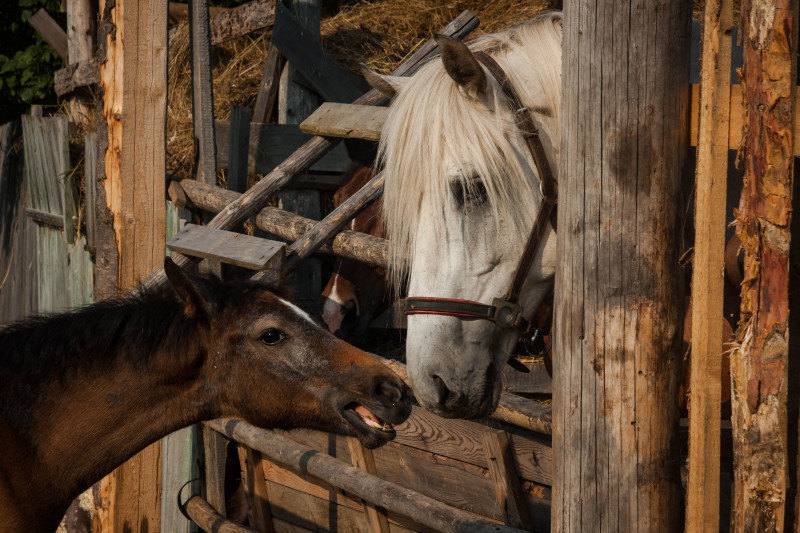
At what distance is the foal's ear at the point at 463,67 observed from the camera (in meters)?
2.26

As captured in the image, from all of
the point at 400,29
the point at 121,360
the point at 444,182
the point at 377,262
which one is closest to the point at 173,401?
the point at 121,360

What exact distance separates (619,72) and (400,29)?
487 cm

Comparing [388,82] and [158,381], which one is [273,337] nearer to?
[158,381]

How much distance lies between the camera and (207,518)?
4.45 meters

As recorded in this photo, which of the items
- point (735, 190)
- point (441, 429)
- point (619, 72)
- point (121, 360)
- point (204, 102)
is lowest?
point (441, 429)

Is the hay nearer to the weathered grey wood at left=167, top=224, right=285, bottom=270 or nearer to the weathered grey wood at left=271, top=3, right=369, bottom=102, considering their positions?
the weathered grey wood at left=271, top=3, right=369, bottom=102

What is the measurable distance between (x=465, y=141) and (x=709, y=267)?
94 cm

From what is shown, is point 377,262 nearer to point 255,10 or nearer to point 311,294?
point 311,294

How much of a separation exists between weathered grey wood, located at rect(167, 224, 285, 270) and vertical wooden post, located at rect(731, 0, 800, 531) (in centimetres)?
220

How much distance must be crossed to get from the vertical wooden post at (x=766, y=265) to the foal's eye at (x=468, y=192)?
902mm

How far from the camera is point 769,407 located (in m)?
1.60

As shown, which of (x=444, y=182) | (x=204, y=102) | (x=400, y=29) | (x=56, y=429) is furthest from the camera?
(x=400, y=29)

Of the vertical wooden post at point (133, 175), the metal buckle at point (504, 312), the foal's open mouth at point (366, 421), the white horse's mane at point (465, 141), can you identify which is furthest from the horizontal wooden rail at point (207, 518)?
the metal buckle at point (504, 312)

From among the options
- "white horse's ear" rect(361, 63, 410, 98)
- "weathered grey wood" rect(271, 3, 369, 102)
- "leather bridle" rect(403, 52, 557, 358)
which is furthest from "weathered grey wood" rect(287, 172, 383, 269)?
"weathered grey wood" rect(271, 3, 369, 102)
